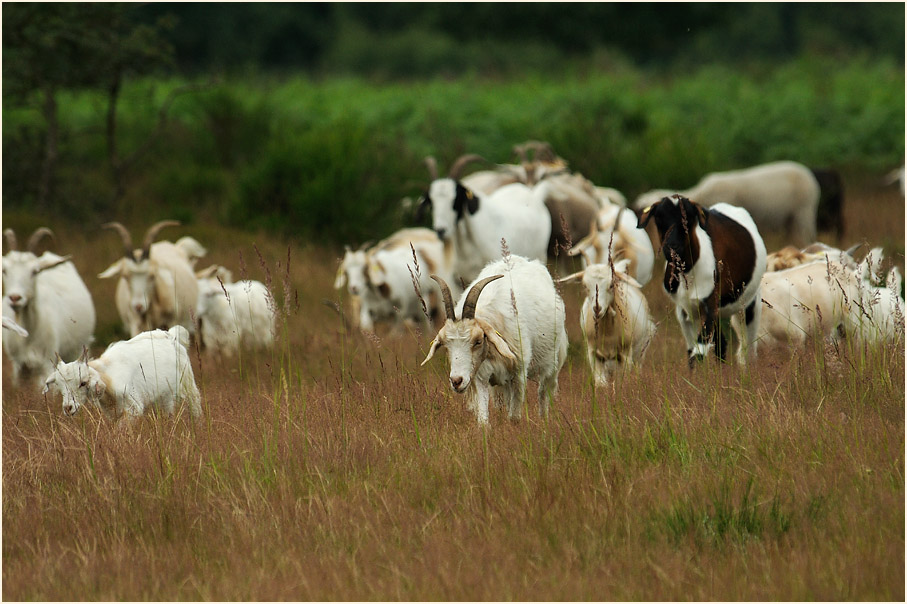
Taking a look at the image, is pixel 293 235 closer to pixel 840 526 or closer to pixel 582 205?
pixel 582 205

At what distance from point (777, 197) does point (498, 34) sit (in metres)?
28.4

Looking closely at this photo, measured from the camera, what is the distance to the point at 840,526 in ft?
14.3

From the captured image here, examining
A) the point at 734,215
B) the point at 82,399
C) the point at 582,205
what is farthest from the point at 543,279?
the point at 582,205

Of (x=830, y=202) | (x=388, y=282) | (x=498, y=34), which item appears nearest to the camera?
(x=388, y=282)

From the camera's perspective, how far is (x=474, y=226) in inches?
443

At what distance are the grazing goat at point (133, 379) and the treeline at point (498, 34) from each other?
103ft

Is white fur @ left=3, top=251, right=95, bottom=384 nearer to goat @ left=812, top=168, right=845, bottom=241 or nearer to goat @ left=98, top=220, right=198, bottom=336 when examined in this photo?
goat @ left=98, top=220, right=198, bottom=336

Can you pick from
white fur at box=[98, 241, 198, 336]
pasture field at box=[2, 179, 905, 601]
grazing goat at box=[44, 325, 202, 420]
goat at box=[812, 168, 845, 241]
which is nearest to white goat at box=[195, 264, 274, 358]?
white fur at box=[98, 241, 198, 336]

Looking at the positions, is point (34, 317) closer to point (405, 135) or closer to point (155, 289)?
point (155, 289)

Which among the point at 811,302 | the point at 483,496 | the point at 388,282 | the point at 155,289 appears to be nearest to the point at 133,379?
the point at 483,496

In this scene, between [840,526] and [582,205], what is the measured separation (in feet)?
34.1

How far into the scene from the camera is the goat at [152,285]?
35.0ft

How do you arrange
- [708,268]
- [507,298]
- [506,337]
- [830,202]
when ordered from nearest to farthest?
[506,337] → [507,298] → [708,268] → [830,202]

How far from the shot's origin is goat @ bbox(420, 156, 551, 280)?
1106 centimetres
